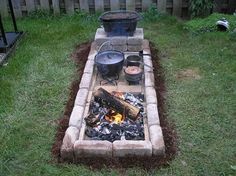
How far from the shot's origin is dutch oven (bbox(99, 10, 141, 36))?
19.2 feet

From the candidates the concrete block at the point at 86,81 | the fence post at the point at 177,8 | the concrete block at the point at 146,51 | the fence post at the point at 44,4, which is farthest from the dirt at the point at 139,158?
the fence post at the point at 44,4

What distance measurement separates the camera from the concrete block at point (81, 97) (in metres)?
4.60

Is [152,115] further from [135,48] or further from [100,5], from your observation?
[100,5]

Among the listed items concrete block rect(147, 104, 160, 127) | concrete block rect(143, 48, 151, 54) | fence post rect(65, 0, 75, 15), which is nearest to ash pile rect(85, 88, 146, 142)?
concrete block rect(147, 104, 160, 127)

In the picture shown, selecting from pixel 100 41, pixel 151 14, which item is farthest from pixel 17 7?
pixel 151 14

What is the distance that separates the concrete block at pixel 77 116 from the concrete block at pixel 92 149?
0.39m

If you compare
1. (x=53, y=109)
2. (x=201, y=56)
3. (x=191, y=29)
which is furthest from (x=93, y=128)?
(x=191, y=29)

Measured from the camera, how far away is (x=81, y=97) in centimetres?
472

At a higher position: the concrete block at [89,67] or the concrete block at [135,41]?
the concrete block at [135,41]

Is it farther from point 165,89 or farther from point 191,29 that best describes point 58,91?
point 191,29

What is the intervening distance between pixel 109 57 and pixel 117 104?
3.87 feet

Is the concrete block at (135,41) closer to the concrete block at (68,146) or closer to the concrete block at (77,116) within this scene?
the concrete block at (77,116)

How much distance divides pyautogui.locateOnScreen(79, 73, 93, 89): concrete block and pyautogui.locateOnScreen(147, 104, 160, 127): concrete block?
1028 millimetres

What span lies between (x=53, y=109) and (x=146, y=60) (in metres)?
1.83
